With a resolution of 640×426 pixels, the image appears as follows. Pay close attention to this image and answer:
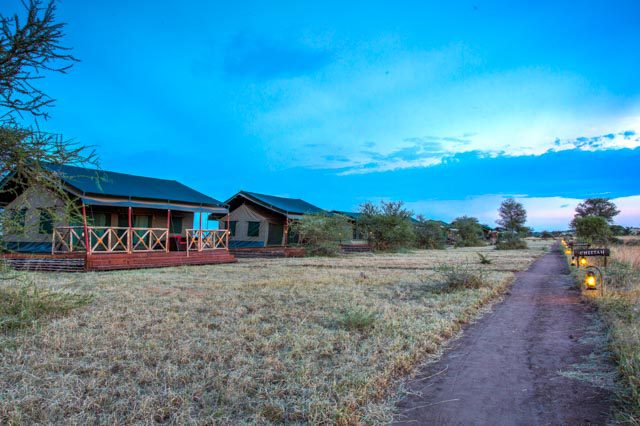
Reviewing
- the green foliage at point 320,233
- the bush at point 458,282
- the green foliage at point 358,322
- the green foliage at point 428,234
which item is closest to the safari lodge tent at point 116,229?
the green foliage at point 320,233

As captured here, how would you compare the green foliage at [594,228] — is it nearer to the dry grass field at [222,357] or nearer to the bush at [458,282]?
the bush at [458,282]

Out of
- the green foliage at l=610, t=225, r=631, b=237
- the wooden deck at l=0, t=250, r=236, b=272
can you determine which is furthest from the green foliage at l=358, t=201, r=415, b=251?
the green foliage at l=610, t=225, r=631, b=237

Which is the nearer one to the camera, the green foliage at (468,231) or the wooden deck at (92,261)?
the wooden deck at (92,261)

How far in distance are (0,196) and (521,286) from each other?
20256 millimetres

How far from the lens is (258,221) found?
23.8 meters

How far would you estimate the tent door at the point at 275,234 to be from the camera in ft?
77.8

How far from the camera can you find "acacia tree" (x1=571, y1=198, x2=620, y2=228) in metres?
52.6

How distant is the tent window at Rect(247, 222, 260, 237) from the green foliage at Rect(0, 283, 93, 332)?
17445 mm

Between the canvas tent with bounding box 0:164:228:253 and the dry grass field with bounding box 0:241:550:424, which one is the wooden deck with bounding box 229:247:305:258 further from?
the dry grass field with bounding box 0:241:550:424

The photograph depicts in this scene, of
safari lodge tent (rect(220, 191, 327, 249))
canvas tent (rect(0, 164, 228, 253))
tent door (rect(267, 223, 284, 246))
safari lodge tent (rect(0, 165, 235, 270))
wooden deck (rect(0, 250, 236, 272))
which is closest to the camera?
wooden deck (rect(0, 250, 236, 272))

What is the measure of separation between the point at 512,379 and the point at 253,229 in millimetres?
21141

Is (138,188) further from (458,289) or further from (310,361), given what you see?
(310,361)

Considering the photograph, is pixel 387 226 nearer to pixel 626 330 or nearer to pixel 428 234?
pixel 428 234

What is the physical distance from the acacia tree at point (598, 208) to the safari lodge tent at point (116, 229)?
171 feet
